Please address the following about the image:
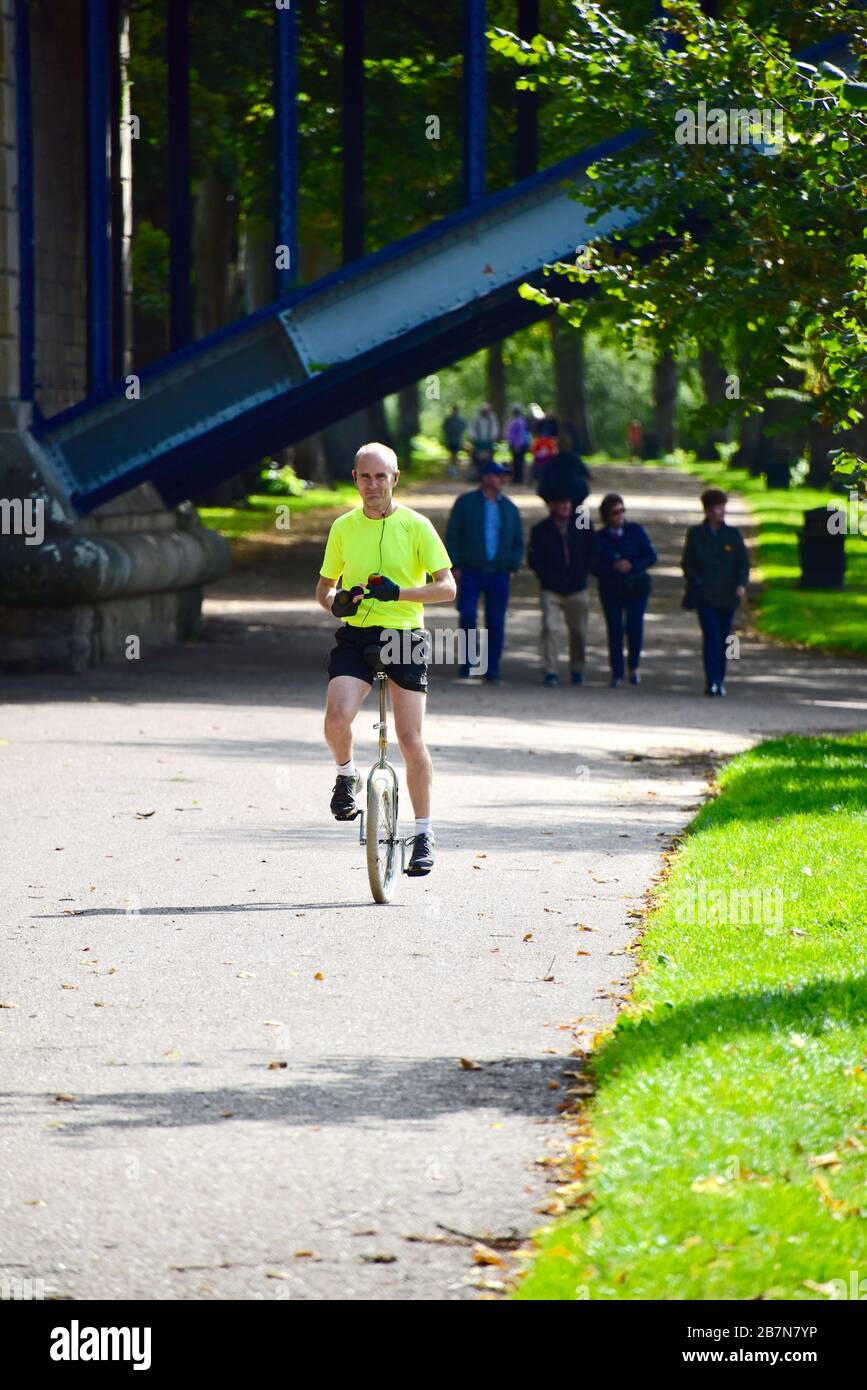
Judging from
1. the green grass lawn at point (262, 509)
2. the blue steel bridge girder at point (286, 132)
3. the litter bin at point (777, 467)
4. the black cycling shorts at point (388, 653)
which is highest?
the blue steel bridge girder at point (286, 132)

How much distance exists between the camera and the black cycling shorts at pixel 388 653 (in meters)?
8.76

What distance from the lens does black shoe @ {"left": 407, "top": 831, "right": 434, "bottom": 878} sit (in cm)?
909

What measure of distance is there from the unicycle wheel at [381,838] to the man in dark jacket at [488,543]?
31.7ft

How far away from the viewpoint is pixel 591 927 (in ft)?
27.5

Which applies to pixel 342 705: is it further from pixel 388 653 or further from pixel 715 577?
pixel 715 577

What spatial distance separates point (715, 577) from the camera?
58.5ft

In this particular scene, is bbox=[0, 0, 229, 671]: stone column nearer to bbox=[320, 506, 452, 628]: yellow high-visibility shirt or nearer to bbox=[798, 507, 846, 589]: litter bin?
bbox=[798, 507, 846, 589]: litter bin

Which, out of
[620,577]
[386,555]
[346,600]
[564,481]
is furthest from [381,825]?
[564,481]

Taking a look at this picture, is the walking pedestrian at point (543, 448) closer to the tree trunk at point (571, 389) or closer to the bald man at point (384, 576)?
the tree trunk at point (571, 389)

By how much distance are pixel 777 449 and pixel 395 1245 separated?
1950 inches

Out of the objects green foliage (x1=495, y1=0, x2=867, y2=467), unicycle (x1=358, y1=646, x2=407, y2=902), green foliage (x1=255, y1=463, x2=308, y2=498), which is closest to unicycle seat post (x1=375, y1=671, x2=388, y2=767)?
unicycle (x1=358, y1=646, x2=407, y2=902)

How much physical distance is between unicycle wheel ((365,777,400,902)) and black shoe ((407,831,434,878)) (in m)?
0.13

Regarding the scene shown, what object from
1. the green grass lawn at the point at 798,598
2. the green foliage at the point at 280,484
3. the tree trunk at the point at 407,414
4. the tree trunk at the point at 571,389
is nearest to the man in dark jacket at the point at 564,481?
the green grass lawn at the point at 798,598
